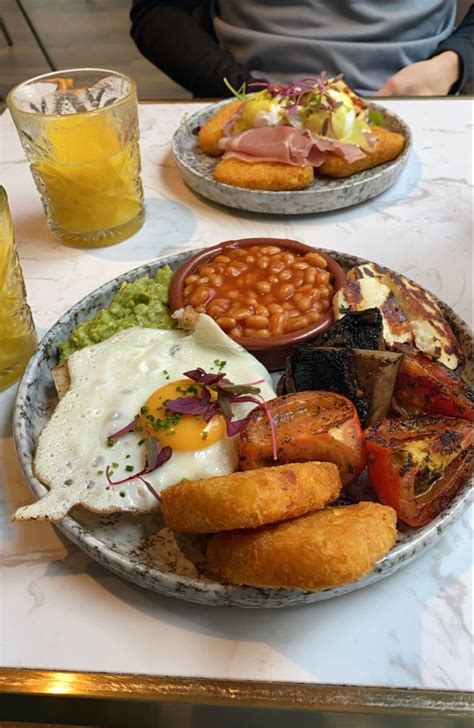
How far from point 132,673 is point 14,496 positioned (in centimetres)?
55

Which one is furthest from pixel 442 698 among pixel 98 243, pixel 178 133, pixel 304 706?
pixel 178 133

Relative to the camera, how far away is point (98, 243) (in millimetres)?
2441

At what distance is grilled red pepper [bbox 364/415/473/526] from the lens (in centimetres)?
133

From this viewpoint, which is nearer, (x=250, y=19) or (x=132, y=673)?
(x=132, y=673)

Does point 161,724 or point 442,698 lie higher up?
point 442,698

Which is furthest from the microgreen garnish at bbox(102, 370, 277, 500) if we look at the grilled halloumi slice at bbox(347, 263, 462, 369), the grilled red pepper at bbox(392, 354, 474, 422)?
the grilled halloumi slice at bbox(347, 263, 462, 369)

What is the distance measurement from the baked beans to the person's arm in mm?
1711

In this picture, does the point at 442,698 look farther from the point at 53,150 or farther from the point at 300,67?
the point at 300,67

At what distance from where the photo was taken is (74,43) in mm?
8336

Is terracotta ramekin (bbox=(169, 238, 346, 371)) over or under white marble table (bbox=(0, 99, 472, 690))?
over

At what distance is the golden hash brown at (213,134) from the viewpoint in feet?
9.06

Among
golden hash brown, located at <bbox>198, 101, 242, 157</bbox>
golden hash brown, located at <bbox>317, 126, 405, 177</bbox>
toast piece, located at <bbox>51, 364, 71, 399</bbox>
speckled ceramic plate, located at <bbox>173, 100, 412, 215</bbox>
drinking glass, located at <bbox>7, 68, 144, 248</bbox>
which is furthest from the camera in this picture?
golden hash brown, located at <bbox>198, 101, 242, 157</bbox>

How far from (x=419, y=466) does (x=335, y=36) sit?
274 cm

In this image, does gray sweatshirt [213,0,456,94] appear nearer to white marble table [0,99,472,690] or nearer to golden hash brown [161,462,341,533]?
white marble table [0,99,472,690]
